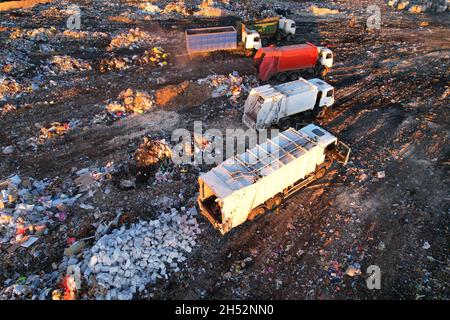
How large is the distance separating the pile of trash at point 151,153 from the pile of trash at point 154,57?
878cm

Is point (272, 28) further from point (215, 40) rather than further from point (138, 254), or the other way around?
point (138, 254)

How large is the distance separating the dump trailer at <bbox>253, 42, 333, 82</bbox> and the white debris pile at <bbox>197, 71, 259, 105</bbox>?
0.83 m

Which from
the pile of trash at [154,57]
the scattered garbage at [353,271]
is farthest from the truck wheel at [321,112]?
the pile of trash at [154,57]

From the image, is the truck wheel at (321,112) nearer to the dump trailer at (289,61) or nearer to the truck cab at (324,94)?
the truck cab at (324,94)

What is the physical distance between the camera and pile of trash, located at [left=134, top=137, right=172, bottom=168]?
14.6 metres

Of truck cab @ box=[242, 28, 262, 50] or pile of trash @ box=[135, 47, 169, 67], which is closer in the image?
pile of trash @ box=[135, 47, 169, 67]

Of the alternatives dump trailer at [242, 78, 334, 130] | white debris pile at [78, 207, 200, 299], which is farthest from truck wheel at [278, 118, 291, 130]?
white debris pile at [78, 207, 200, 299]

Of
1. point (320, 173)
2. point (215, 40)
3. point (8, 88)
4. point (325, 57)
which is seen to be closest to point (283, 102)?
point (320, 173)

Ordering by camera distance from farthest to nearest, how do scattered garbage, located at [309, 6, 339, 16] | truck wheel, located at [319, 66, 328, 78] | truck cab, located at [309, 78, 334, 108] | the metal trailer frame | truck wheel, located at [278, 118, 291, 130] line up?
scattered garbage, located at [309, 6, 339, 16]
the metal trailer frame
truck wheel, located at [319, 66, 328, 78]
truck cab, located at [309, 78, 334, 108]
truck wheel, located at [278, 118, 291, 130]

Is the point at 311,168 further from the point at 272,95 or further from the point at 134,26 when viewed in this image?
the point at 134,26

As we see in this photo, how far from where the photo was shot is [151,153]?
1477 cm

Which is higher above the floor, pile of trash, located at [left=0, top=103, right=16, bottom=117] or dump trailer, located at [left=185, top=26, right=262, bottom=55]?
dump trailer, located at [left=185, top=26, right=262, bottom=55]

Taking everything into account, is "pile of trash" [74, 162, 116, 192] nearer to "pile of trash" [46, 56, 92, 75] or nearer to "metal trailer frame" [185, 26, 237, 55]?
"pile of trash" [46, 56, 92, 75]

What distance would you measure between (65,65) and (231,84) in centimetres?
1040
